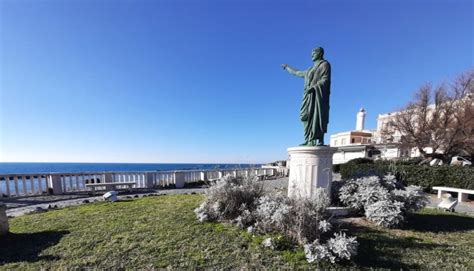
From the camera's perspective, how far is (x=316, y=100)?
5.70 m

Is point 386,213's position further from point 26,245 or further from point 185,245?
point 26,245

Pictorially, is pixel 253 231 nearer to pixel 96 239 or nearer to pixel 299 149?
pixel 299 149

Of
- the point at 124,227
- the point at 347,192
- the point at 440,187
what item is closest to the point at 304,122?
the point at 347,192

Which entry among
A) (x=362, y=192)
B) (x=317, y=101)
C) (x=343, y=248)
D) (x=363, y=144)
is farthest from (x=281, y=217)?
(x=363, y=144)

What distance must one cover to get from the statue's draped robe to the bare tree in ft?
48.5

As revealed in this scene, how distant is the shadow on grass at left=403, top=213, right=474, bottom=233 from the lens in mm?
4543

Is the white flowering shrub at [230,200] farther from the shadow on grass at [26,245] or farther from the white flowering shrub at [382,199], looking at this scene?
the shadow on grass at [26,245]

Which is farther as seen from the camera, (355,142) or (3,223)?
(355,142)

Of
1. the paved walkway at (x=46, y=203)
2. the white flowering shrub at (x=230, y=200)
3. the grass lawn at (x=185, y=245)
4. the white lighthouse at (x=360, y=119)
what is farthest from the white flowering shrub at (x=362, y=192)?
the white lighthouse at (x=360, y=119)

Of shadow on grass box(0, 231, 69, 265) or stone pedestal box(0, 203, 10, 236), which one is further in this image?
stone pedestal box(0, 203, 10, 236)

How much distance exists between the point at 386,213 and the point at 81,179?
461 inches

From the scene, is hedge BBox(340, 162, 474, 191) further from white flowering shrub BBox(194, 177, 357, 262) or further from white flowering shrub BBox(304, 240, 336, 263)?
white flowering shrub BBox(304, 240, 336, 263)

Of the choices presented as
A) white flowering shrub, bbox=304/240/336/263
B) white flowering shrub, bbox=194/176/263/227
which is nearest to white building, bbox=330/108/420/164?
white flowering shrub, bbox=194/176/263/227

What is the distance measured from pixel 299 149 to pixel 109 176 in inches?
390
